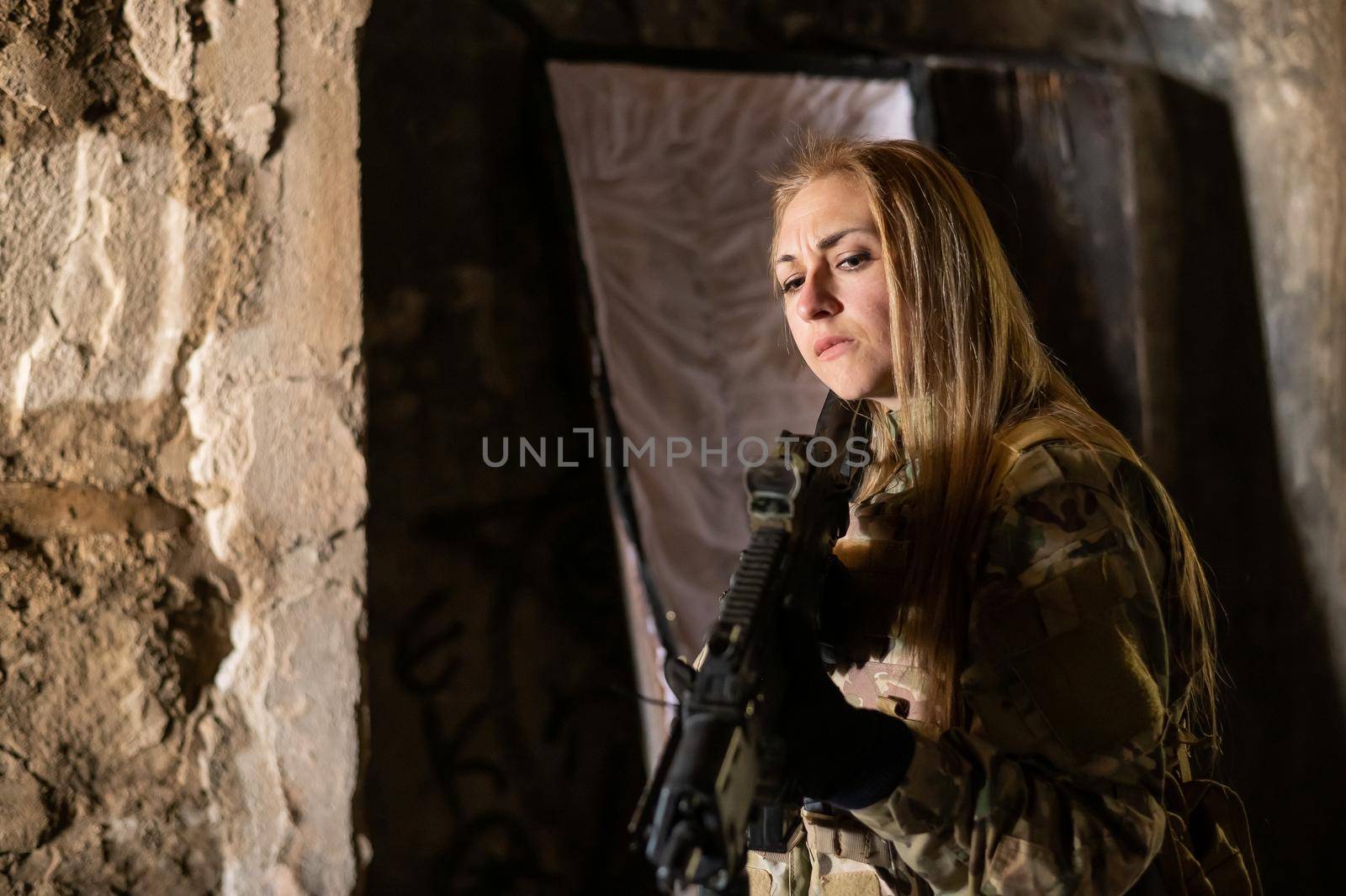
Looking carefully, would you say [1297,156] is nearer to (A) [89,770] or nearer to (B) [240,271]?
(B) [240,271]

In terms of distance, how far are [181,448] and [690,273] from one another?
127cm

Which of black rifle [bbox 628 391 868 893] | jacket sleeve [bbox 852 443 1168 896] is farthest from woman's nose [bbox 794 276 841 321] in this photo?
jacket sleeve [bbox 852 443 1168 896]

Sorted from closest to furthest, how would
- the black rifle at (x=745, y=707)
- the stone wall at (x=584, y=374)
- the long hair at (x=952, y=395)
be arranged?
1. the black rifle at (x=745, y=707)
2. the long hair at (x=952, y=395)
3. the stone wall at (x=584, y=374)

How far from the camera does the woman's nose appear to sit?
122 cm

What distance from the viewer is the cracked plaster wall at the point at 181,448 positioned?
1528mm

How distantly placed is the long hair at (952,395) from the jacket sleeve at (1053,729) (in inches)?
Result: 2.7

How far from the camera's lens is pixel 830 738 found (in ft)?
2.83

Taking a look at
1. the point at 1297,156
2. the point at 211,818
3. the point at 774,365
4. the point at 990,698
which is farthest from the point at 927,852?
the point at 1297,156

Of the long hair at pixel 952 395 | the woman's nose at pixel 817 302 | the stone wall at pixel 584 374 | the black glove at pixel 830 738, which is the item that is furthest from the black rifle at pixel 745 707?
the stone wall at pixel 584 374

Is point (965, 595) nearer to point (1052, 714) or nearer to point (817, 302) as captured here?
point (1052, 714)

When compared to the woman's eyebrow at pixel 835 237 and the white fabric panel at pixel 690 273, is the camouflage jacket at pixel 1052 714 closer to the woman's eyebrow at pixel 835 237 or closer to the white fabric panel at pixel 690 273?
the woman's eyebrow at pixel 835 237

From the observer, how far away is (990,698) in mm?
954

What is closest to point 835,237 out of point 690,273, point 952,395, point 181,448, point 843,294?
point 843,294

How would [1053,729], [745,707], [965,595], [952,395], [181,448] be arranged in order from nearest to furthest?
1. [745,707]
2. [1053,729]
3. [965,595]
4. [952,395]
5. [181,448]
